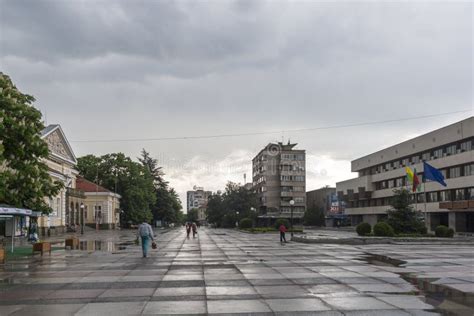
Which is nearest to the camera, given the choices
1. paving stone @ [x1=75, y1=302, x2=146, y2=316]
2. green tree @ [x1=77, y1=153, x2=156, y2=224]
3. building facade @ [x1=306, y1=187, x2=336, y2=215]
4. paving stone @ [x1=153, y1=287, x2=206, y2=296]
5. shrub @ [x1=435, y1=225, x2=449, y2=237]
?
paving stone @ [x1=75, y1=302, x2=146, y2=316]

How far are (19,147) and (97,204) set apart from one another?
72.6 m

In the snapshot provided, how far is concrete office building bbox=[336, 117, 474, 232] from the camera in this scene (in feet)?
224

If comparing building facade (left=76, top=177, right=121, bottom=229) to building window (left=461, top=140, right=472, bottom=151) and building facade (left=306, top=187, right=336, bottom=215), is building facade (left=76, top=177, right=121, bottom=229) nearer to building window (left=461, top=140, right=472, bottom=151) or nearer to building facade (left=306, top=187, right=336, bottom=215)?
building facade (left=306, top=187, right=336, bottom=215)

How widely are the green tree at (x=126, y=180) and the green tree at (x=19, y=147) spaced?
245 ft

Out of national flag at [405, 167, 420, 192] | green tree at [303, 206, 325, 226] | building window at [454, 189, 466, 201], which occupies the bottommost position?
green tree at [303, 206, 325, 226]

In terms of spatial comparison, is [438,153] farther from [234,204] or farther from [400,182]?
→ [234,204]

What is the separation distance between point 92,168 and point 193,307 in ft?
331

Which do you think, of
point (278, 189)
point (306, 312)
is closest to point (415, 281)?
point (306, 312)

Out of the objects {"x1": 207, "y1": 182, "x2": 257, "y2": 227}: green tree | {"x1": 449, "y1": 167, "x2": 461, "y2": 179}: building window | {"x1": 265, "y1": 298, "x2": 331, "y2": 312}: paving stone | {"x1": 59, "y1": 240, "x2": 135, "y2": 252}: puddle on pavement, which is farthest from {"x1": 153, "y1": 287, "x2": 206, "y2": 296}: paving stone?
{"x1": 207, "y1": 182, "x2": 257, "y2": 227}: green tree

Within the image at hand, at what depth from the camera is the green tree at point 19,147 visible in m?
25.7

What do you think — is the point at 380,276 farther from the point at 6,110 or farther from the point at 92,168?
the point at 92,168

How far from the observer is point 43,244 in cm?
2688

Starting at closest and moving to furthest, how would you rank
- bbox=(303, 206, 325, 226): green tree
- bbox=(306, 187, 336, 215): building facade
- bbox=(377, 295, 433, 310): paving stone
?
bbox=(377, 295, 433, 310): paving stone → bbox=(303, 206, 325, 226): green tree → bbox=(306, 187, 336, 215): building facade

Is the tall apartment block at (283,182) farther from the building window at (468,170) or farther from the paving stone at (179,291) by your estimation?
the paving stone at (179,291)
